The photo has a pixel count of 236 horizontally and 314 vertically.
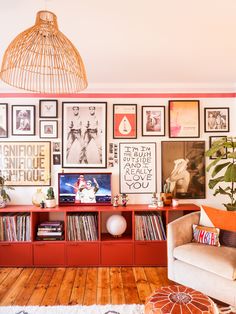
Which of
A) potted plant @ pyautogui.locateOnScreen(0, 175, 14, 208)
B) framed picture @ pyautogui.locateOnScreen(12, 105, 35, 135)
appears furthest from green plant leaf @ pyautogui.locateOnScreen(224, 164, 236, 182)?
potted plant @ pyautogui.locateOnScreen(0, 175, 14, 208)

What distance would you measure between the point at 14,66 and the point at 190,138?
2.86 m

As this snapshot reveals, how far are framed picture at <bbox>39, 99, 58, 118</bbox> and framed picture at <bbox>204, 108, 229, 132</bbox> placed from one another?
222cm

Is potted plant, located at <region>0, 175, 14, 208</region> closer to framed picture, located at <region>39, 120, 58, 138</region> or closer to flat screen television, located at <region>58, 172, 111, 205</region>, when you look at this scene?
flat screen television, located at <region>58, 172, 111, 205</region>

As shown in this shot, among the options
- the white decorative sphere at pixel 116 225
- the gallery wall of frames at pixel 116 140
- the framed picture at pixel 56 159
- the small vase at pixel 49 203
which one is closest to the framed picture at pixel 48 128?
the gallery wall of frames at pixel 116 140

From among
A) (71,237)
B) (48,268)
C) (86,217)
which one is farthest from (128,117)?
(48,268)

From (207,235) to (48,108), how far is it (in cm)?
268

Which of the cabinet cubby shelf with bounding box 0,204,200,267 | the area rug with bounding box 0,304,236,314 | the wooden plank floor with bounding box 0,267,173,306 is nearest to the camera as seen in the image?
the area rug with bounding box 0,304,236,314

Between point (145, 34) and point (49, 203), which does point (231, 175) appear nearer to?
point (145, 34)

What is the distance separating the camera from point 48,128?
3.46 metres

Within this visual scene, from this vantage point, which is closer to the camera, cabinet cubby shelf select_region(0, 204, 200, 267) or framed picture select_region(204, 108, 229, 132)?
cabinet cubby shelf select_region(0, 204, 200, 267)

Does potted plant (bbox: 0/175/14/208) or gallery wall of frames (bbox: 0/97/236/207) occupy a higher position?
gallery wall of frames (bbox: 0/97/236/207)

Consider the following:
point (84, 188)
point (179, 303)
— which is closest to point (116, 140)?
point (84, 188)

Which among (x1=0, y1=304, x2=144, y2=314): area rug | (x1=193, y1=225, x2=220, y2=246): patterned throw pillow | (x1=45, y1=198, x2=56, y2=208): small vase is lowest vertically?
(x1=0, y1=304, x2=144, y2=314): area rug

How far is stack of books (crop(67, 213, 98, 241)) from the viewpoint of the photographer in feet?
10.3
